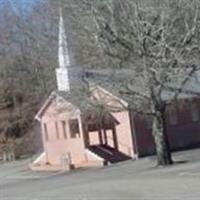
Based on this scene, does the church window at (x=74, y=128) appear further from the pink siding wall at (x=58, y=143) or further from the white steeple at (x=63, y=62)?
the white steeple at (x=63, y=62)

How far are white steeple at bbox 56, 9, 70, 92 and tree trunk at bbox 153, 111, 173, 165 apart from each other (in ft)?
13.6

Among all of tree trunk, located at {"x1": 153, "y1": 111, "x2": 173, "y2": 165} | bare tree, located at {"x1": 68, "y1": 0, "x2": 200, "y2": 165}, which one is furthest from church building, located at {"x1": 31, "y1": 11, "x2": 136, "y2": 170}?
bare tree, located at {"x1": 68, "y1": 0, "x2": 200, "y2": 165}

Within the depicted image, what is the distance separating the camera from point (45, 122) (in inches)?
2089

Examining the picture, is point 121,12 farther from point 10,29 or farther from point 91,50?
point 10,29

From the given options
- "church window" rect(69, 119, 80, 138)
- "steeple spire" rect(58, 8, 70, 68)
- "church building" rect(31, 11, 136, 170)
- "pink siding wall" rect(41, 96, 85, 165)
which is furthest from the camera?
"church window" rect(69, 119, 80, 138)

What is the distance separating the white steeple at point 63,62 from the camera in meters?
33.7

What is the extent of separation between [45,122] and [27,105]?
29.4 feet

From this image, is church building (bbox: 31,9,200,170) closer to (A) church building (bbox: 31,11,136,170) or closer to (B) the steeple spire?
(A) church building (bbox: 31,11,136,170)

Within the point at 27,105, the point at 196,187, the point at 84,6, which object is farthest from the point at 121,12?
the point at 27,105

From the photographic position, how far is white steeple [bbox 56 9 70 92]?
3366 centimetres

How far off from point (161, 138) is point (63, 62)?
210 inches

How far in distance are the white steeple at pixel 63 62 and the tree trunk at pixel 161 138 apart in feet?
13.6

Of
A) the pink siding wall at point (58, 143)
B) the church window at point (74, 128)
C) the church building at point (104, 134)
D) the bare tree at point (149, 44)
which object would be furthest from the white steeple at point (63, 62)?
the church window at point (74, 128)

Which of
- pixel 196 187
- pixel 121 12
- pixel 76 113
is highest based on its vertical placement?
pixel 121 12
